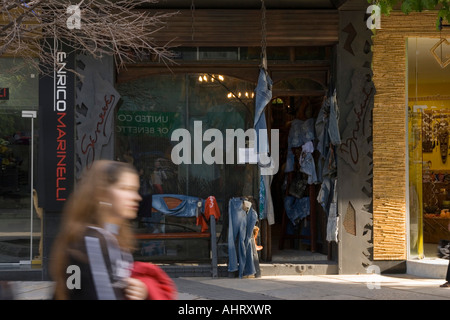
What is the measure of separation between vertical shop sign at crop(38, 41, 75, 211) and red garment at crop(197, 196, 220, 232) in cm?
227

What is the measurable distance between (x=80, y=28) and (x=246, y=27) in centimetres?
290

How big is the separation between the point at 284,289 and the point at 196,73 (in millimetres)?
4071

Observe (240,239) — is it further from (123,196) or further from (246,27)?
(123,196)

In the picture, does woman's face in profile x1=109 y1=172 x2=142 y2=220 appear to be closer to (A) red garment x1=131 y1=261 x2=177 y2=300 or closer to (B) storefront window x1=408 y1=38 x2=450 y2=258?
(A) red garment x1=131 y1=261 x2=177 y2=300

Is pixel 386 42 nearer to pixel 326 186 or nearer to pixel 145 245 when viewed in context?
pixel 326 186

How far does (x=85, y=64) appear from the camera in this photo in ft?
35.3

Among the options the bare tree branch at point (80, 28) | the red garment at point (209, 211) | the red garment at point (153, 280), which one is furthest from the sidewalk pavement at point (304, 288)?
the red garment at point (153, 280)

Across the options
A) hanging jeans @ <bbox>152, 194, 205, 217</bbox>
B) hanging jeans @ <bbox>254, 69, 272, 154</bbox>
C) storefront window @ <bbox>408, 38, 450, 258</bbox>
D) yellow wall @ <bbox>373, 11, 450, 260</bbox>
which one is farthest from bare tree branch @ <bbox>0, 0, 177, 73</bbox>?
storefront window @ <bbox>408, 38, 450, 258</bbox>

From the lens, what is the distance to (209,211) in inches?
435

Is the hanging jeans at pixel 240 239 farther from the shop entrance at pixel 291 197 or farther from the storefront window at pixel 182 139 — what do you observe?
the shop entrance at pixel 291 197
